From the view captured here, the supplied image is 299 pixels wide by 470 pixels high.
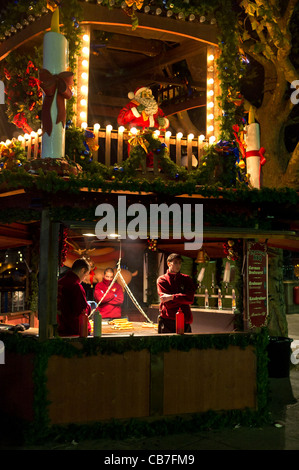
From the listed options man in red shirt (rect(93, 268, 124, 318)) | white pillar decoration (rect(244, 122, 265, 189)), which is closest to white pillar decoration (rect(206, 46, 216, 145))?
white pillar decoration (rect(244, 122, 265, 189))

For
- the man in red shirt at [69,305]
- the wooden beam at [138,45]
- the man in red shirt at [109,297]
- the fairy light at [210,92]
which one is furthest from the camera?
the man in red shirt at [109,297]

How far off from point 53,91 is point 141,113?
217 cm

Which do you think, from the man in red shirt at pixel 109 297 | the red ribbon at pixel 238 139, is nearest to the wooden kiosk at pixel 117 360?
the red ribbon at pixel 238 139

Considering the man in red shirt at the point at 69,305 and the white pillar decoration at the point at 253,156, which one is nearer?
the man in red shirt at the point at 69,305

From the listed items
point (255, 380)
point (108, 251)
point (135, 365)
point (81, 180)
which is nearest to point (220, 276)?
point (108, 251)

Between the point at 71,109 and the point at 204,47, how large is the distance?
3381 mm

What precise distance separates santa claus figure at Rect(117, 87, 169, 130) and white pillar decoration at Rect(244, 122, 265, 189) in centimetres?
175

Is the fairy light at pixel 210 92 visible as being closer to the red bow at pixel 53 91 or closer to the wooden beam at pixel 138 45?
the wooden beam at pixel 138 45

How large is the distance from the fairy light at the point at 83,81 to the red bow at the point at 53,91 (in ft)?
2.69

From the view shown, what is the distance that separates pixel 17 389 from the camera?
6523mm

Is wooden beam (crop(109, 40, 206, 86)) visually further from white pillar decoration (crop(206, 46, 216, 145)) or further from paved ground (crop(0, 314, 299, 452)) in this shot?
paved ground (crop(0, 314, 299, 452))

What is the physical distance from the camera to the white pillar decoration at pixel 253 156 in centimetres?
806

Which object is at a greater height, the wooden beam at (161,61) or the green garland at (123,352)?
the wooden beam at (161,61)

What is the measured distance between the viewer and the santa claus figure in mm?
8445
